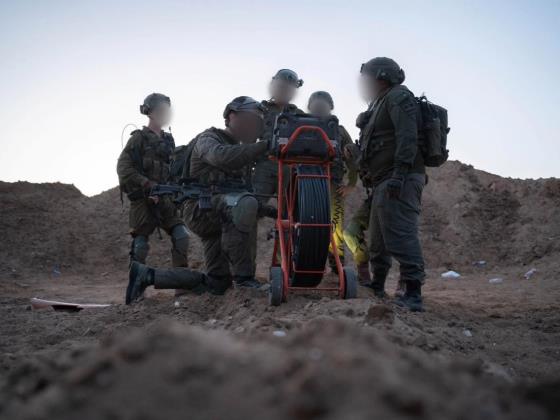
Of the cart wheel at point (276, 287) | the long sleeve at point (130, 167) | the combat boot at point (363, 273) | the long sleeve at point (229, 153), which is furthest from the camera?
the long sleeve at point (130, 167)

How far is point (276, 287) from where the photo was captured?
427 cm

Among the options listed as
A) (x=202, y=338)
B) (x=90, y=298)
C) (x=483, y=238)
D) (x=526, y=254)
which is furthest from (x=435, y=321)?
(x=483, y=238)

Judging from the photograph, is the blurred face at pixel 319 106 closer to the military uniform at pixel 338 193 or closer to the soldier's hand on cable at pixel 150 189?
the military uniform at pixel 338 193

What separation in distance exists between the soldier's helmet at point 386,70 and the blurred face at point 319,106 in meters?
1.63

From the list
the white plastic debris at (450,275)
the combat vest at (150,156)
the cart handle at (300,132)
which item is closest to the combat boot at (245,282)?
the cart handle at (300,132)

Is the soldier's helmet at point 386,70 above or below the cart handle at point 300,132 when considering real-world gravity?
above

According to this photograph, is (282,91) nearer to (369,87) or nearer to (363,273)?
(369,87)

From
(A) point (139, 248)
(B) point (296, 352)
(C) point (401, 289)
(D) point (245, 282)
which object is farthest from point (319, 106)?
(B) point (296, 352)

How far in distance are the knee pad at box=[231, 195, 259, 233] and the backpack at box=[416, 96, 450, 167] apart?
5.32 feet

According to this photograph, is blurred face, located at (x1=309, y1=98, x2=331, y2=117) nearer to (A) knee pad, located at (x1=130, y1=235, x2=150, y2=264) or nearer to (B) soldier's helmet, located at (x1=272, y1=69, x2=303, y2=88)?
(B) soldier's helmet, located at (x1=272, y1=69, x2=303, y2=88)

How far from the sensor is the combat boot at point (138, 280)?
18.2 ft

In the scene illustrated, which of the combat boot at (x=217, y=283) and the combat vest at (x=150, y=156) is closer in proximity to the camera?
the combat boot at (x=217, y=283)

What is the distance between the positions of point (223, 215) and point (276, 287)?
1.25 meters

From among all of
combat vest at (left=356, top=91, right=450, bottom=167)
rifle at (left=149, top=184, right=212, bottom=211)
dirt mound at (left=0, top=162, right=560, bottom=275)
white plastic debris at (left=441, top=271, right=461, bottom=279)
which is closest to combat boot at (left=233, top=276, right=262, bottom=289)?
rifle at (left=149, top=184, right=212, bottom=211)
